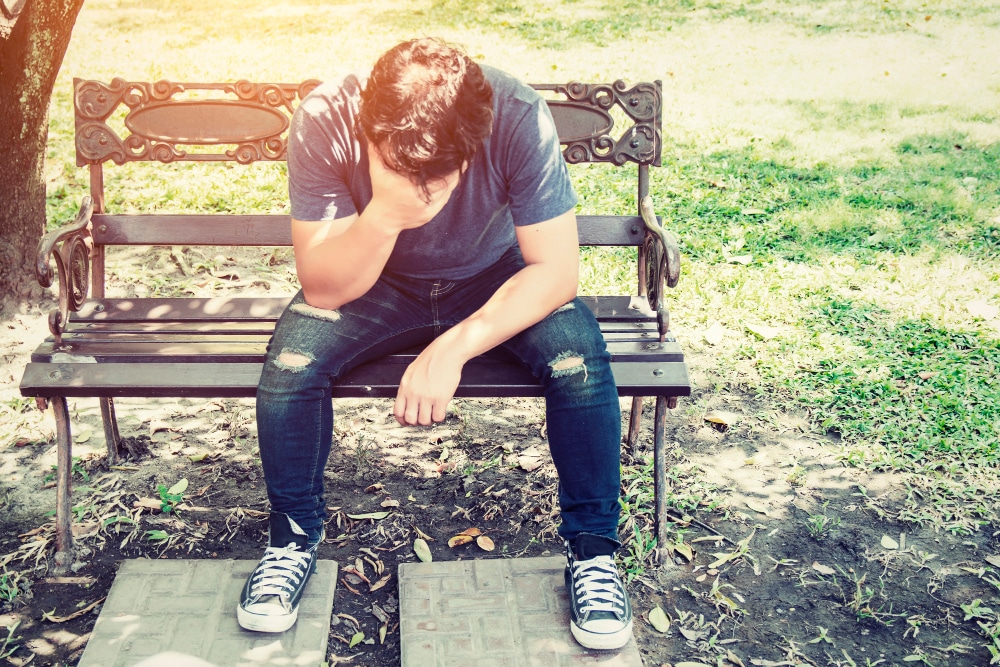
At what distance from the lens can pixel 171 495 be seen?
3104mm

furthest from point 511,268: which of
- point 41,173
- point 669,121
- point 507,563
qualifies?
point 669,121

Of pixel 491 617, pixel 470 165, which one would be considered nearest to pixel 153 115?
pixel 470 165

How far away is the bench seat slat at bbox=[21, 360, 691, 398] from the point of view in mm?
2584

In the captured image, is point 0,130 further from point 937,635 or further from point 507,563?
point 937,635

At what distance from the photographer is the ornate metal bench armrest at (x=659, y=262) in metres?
2.83

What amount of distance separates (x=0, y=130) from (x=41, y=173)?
257 millimetres

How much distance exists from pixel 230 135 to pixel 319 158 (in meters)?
0.97

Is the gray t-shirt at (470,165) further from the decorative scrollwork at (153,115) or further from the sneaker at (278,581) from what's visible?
the sneaker at (278,581)

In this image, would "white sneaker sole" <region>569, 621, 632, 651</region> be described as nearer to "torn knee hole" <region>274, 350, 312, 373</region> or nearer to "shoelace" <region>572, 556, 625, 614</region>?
"shoelace" <region>572, 556, 625, 614</region>

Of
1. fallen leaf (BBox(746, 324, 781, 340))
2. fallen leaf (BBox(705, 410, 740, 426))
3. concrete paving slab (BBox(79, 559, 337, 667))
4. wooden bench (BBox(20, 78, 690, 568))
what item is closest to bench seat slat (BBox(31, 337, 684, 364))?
wooden bench (BBox(20, 78, 690, 568))

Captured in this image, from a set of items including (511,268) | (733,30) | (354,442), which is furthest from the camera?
(733,30)

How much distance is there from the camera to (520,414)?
3.73m

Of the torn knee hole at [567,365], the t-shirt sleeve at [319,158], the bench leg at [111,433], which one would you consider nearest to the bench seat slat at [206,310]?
the bench leg at [111,433]

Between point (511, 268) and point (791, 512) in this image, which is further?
point (791, 512)
